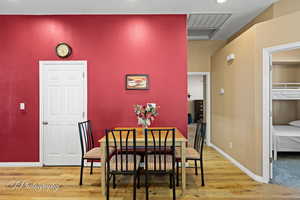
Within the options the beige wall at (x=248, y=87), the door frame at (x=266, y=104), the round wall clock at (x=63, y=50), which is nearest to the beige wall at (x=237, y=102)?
the beige wall at (x=248, y=87)

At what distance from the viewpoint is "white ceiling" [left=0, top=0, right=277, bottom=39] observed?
3.30 m

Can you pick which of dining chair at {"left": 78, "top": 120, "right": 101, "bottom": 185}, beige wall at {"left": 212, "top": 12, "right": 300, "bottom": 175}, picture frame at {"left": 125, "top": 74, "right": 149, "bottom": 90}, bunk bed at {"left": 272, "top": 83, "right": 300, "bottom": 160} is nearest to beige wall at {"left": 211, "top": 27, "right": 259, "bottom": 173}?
beige wall at {"left": 212, "top": 12, "right": 300, "bottom": 175}

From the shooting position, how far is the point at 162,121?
3.71m

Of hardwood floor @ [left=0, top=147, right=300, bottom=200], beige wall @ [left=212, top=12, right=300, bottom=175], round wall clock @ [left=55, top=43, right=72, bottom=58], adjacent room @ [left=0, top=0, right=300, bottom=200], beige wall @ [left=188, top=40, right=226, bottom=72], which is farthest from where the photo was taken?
beige wall @ [left=188, top=40, right=226, bottom=72]

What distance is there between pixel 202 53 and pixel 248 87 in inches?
91.5

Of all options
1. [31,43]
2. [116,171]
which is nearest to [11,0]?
[31,43]

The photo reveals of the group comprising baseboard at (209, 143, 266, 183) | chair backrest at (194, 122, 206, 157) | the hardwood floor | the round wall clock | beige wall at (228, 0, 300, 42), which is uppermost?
beige wall at (228, 0, 300, 42)

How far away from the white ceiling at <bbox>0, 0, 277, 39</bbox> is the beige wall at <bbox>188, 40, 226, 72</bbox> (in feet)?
4.92

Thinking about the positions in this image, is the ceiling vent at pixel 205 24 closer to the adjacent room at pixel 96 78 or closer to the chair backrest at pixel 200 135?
the adjacent room at pixel 96 78

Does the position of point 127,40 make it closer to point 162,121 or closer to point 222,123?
point 162,121

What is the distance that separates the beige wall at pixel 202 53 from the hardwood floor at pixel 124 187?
2.76m

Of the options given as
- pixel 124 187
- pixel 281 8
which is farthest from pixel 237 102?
pixel 124 187

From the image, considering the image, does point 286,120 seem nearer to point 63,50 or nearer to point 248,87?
point 248,87

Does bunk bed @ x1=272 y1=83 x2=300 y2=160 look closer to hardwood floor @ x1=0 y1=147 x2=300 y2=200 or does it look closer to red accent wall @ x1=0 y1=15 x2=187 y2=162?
hardwood floor @ x1=0 y1=147 x2=300 y2=200
